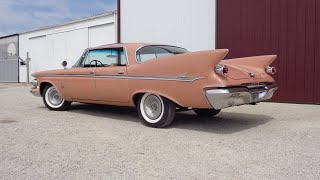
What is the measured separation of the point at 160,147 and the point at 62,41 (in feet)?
55.9

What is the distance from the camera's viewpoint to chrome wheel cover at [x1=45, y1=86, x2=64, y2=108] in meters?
8.58

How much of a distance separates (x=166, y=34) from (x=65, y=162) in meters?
8.80

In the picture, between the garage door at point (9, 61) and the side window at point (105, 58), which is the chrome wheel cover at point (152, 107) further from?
the garage door at point (9, 61)

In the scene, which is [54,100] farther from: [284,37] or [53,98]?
[284,37]

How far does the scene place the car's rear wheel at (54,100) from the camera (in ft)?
28.0

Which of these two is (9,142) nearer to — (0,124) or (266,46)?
(0,124)

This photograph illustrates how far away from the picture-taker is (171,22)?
1242 cm

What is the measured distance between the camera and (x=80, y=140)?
538 cm

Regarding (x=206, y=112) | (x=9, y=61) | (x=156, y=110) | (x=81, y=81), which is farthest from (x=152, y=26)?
(x=9, y=61)

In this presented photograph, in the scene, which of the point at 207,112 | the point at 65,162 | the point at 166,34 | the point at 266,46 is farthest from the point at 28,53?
the point at 65,162

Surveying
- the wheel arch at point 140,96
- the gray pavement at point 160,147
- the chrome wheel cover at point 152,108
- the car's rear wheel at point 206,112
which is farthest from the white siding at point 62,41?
the chrome wheel cover at point 152,108

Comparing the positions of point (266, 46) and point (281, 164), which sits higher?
point (266, 46)

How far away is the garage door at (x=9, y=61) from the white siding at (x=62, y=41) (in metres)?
0.66

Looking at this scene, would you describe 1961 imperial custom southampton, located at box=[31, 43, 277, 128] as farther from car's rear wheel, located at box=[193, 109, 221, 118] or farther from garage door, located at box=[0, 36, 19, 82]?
garage door, located at box=[0, 36, 19, 82]
